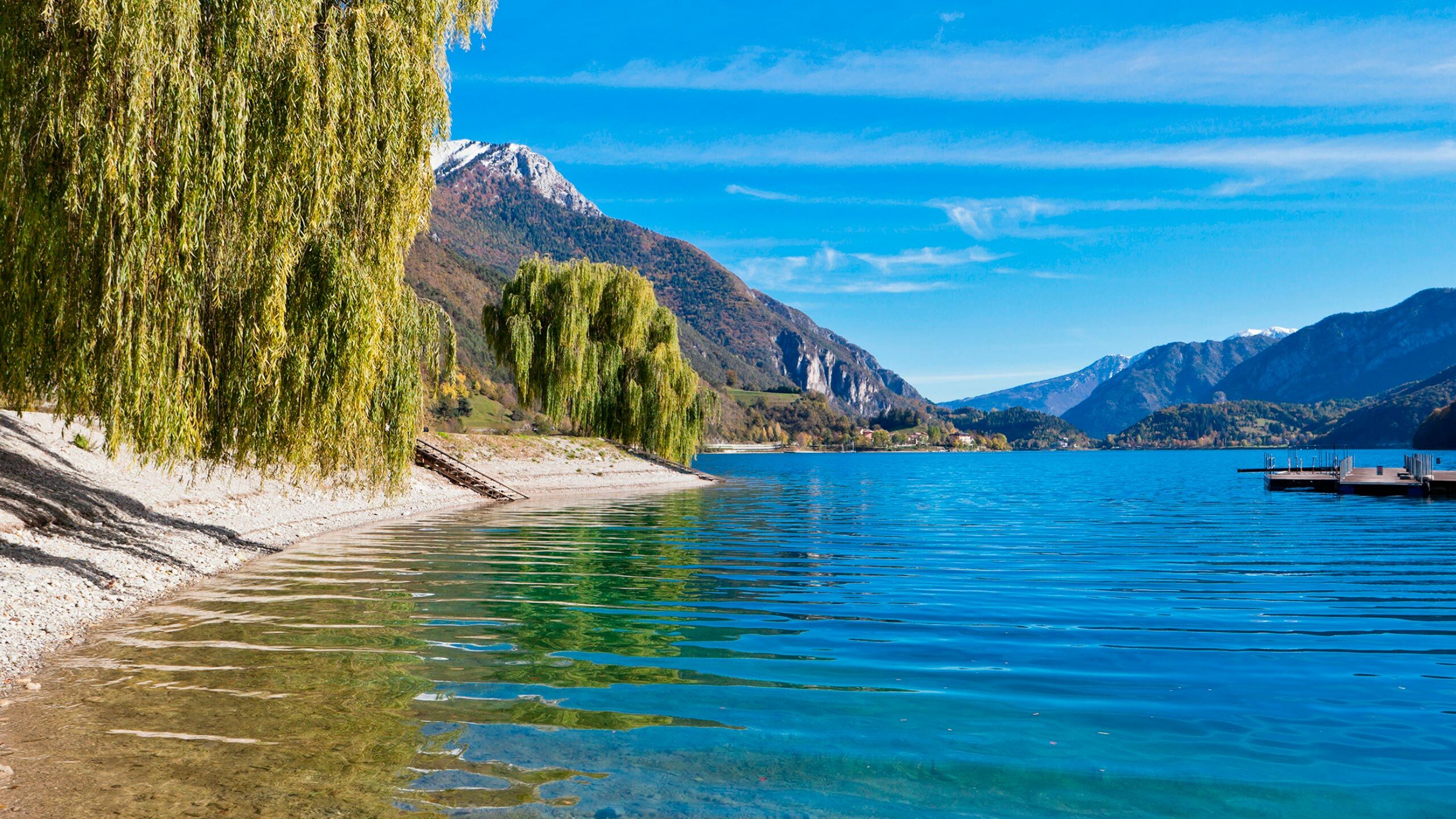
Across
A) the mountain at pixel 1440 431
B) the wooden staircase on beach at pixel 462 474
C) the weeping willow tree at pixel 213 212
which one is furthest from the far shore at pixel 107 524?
the mountain at pixel 1440 431

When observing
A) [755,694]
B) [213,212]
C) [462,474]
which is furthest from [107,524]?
[462,474]

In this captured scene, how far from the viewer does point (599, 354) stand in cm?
5262

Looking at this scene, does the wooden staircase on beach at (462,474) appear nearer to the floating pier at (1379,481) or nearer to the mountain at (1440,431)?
the floating pier at (1379,481)

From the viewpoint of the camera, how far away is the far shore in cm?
1076

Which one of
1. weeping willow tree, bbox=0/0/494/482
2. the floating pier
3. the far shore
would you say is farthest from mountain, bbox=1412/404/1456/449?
weeping willow tree, bbox=0/0/494/482

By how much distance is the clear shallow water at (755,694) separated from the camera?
5676 mm

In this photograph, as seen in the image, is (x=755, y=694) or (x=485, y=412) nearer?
(x=755, y=694)

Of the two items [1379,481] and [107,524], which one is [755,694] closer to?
[107,524]

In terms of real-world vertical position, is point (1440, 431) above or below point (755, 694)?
above

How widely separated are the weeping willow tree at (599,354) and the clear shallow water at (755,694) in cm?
3281

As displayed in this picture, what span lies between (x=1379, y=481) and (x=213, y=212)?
5951 centimetres

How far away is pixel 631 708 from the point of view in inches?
295

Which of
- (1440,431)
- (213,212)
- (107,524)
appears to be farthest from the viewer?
(1440,431)

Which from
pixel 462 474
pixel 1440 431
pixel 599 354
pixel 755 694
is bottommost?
pixel 755 694
